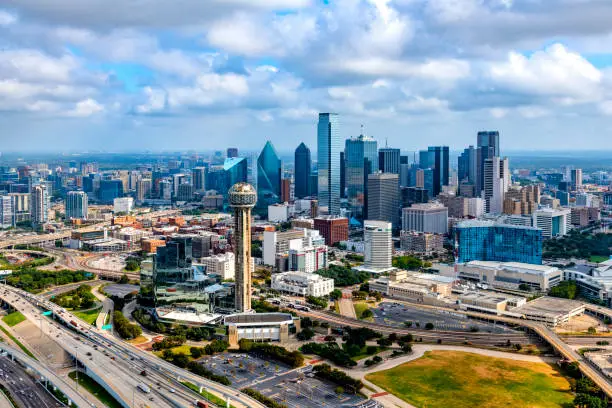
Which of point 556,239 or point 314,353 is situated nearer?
point 314,353

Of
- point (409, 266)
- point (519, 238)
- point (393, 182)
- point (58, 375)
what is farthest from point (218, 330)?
point (393, 182)

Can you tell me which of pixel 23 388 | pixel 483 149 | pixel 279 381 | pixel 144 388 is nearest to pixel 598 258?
pixel 483 149

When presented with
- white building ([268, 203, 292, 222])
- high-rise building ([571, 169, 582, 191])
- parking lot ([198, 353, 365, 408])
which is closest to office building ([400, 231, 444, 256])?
white building ([268, 203, 292, 222])

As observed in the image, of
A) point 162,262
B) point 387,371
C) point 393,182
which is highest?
point 393,182

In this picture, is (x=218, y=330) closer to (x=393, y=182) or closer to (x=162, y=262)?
(x=162, y=262)

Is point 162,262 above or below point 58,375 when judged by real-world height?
above

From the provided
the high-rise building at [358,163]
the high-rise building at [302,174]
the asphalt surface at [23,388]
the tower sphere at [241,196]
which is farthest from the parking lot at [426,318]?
the high-rise building at [302,174]

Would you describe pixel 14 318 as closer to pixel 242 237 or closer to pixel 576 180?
pixel 242 237
